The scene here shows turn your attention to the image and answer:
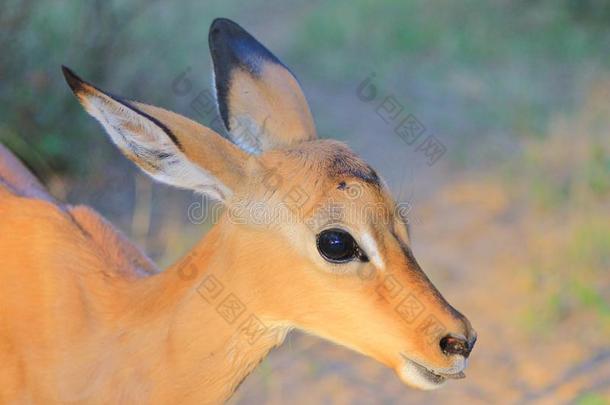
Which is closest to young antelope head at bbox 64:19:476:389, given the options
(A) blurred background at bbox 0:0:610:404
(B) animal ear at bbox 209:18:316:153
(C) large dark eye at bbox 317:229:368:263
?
(C) large dark eye at bbox 317:229:368:263

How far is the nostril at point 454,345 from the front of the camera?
343 centimetres

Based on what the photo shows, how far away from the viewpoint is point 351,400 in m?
5.56

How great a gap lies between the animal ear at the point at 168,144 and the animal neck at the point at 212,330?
0.20 meters

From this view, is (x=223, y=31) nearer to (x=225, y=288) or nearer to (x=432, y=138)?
(x=225, y=288)

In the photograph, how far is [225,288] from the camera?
3.55m

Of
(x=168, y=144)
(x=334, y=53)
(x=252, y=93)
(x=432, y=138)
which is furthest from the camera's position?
(x=334, y=53)

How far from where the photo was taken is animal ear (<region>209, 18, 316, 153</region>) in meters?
4.12

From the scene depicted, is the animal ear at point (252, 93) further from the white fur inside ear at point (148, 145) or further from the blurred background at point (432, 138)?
the blurred background at point (432, 138)

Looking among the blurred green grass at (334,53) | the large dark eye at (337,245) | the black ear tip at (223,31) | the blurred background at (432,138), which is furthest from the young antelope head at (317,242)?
the blurred green grass at (334,53)

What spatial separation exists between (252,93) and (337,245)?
107cm

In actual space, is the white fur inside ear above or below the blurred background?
above

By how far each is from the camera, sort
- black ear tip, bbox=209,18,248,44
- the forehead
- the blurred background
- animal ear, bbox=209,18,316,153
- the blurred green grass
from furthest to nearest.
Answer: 1. the blurred green grass
2. the blurred background
3. black ear tip, bbox=209,18,248,44
4. animal ear, bbox=209,18,316,153
5. the forehead

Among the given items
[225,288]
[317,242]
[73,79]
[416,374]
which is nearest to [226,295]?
[225,288]

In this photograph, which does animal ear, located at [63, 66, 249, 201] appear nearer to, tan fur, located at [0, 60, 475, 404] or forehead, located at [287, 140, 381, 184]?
tan fur, located at [0, 60, 475, 404]
